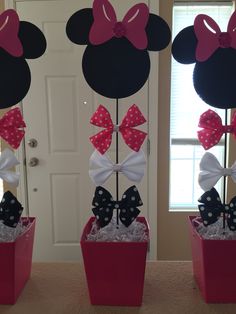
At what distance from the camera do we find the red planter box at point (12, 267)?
0.84 metres

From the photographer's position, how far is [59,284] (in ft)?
3.11

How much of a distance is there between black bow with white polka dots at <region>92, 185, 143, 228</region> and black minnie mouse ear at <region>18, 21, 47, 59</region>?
0.40 metres

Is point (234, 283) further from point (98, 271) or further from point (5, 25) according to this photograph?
point (5, 25)

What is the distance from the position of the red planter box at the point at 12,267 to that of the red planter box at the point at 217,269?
0.46m

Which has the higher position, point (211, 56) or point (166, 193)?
point (211, 56)

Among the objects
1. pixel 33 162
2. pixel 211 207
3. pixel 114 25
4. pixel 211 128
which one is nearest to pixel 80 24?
pixel 114 25

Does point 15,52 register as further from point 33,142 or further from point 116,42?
point 33,142

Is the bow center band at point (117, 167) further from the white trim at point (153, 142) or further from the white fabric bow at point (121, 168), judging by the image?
the white trim at point (153, 142)

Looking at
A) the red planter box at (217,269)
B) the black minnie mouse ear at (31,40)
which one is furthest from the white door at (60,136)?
the red planter box at (217,269)

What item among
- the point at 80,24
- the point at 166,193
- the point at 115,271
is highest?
the point at 80,24

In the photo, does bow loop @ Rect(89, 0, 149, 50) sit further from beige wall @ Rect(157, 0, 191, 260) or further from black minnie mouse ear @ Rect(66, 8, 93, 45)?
beige wall @ Rect(157, 0, 191, 260)

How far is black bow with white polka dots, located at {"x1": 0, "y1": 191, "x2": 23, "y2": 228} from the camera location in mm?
905

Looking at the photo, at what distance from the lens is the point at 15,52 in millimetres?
883

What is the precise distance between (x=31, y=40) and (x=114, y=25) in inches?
8.9
